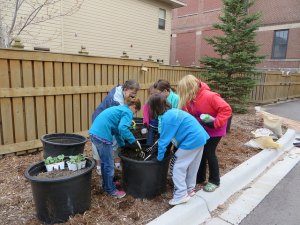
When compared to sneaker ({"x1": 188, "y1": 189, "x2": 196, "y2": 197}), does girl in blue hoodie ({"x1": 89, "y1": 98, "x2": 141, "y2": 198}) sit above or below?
above

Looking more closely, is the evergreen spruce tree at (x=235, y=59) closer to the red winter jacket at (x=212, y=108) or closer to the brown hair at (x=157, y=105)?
the red winter jacket at (x=212, y=108)

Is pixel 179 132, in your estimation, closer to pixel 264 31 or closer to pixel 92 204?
pixel 92 204

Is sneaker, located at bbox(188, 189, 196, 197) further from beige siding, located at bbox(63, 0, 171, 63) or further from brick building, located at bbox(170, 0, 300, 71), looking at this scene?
brick building, located at bbox(170, 0, 300, 71)

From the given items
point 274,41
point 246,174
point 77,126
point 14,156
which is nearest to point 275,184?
point 246,174

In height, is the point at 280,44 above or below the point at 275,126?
above

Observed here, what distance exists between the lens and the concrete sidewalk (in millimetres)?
2787

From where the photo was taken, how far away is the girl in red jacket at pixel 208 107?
10.2ft

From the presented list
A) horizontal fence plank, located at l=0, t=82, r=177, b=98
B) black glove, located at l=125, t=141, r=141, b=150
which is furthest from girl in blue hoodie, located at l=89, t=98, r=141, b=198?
horizontal fence plank, located at l=0, t=82, r=177, b=98

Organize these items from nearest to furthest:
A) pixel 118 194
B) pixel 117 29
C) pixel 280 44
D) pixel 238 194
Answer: pixel 118 194 < pixel 238 194 < pixel 117 29 < pixel 280 44

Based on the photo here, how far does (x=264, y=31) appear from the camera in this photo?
2491 cm

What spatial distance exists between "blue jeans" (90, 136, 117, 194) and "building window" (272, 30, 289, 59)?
25282 mm

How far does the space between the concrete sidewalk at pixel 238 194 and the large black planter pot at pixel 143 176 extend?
417 mm

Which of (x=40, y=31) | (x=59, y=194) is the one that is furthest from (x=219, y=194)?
(x=40, y=31)

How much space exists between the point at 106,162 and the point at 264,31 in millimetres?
26282
